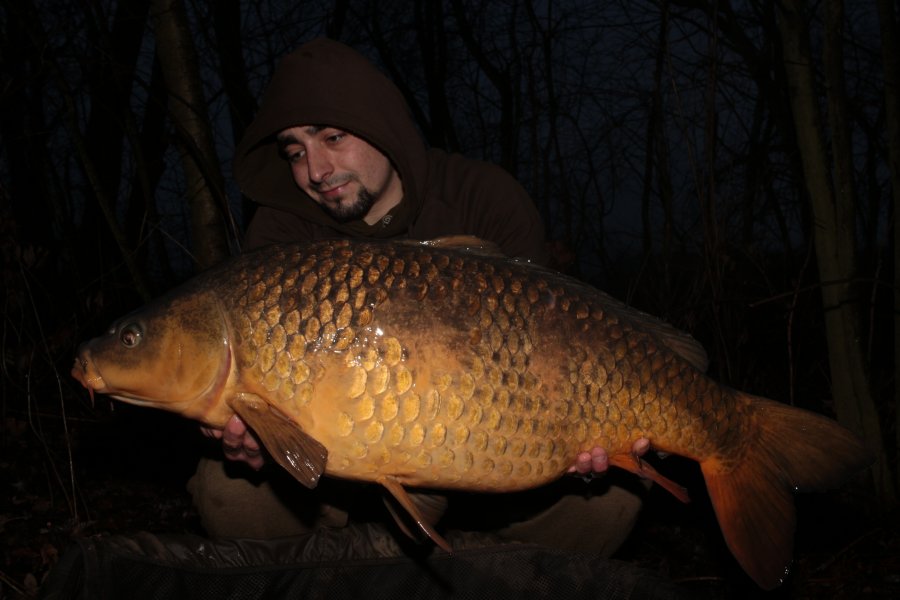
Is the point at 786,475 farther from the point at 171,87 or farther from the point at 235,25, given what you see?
the point at 235,25

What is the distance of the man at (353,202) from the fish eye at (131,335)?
0.62 meters

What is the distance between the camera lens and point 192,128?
251cm

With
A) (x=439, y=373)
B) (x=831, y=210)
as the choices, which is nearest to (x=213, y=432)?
(x=439, y=373)

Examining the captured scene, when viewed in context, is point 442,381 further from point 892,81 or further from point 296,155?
point 892,81

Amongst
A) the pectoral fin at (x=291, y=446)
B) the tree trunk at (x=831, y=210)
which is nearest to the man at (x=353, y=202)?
the pectoral fin at (x=291, y=446)

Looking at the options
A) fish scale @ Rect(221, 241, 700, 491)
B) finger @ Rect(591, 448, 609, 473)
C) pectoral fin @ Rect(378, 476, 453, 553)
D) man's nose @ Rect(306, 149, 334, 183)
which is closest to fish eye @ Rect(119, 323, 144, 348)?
fish scale @ Rect(221, 241, 700, 491)

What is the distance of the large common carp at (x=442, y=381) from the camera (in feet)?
4.08

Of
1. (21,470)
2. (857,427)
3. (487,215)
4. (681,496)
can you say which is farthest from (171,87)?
(857,427)

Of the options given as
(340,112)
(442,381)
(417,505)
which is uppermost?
(340,112)

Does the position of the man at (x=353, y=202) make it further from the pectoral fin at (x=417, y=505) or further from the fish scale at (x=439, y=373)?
the fish scale at (x=439, y=373)

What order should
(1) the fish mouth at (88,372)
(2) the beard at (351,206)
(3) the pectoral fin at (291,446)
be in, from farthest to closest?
1. (2) the beard at (351,206)
2. (1) the fish mouth at (88,372)
3. (3) the pectoral fin at (291,446)

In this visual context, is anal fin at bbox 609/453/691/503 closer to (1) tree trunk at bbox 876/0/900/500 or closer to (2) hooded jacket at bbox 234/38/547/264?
(2) hooded jacket at bbox 234/38/547/264

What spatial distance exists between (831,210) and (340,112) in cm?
136

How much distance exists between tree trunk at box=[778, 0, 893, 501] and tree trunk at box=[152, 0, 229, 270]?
172cm
